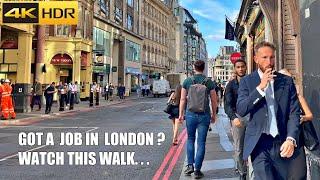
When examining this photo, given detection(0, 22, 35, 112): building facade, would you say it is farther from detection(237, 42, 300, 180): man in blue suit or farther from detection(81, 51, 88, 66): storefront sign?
detection(237, 42, 300, 180): man in blue suit

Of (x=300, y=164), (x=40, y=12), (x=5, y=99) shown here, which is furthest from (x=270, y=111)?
(x=40, y=12)

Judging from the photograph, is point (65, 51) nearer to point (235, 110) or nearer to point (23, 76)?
point (23, 76)

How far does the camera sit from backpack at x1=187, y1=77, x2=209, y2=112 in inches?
263

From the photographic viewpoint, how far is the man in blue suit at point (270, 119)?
3.44 metres

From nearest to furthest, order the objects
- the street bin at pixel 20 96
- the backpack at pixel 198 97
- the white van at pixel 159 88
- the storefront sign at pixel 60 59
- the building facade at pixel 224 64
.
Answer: the backpack at pixel 198 97 → the street bin at pixel 20 96 → the storefront sign at pixel 60 59 → the white van at pixel 159 88 → the building facade at pixel 224 64

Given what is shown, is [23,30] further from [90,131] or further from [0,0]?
[90,131]

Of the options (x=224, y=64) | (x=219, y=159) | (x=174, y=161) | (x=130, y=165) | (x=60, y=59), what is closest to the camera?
(x=130, y=165)

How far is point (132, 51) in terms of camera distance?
196 feet

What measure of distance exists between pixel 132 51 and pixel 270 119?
56.9 metres

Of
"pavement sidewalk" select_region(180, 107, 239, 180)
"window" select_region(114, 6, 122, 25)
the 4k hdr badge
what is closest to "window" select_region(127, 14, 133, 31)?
"window" select_region(114, 6, 122, 25)

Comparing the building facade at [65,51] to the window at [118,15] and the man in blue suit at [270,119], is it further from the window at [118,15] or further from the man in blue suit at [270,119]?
the man in blue suit at [270,119]

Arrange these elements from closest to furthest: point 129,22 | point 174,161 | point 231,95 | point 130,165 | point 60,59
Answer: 1. point 231,95
2. point 130,165
3. point 174,161
4. point 60,59
5. point 129,22

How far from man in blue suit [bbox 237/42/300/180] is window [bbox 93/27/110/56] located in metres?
38.1

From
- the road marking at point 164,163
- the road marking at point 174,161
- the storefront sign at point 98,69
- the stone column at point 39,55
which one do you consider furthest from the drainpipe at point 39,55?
the road marking at point 164,163
